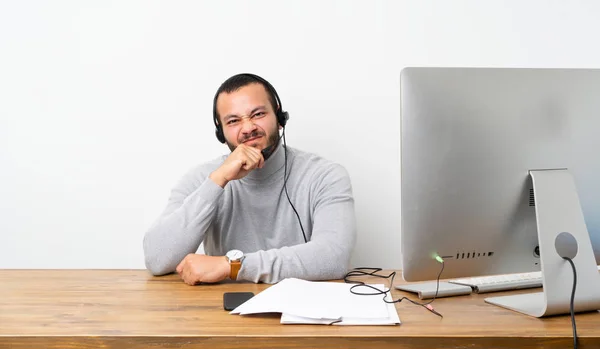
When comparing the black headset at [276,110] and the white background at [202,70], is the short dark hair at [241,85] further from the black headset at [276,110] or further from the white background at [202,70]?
the white background at [202,70]

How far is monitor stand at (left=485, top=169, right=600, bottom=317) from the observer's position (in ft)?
4.07

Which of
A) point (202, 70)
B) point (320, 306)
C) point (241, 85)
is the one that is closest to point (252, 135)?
point (241, 85)

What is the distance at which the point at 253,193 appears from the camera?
2.14 m

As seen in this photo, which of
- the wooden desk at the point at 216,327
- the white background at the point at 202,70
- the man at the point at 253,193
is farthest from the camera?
the white background at the point at 202,70

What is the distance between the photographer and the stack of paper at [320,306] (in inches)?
46.6

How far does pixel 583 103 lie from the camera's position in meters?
1.26

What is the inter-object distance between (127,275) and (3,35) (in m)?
1.56

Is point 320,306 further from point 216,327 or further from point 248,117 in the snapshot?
point 248,117

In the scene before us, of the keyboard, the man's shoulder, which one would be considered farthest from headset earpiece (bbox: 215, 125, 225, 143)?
the keyboard

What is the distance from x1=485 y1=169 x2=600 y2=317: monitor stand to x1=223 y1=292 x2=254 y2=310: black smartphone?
0.58 m

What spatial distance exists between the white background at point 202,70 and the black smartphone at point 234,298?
1371 mm

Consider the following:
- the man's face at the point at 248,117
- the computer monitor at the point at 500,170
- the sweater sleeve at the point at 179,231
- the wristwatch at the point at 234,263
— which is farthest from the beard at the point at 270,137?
the computer monitor at the point at 500,170

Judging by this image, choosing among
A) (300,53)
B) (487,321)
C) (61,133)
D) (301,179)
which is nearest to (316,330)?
(487,321)

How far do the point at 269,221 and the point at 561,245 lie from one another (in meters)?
1.09
